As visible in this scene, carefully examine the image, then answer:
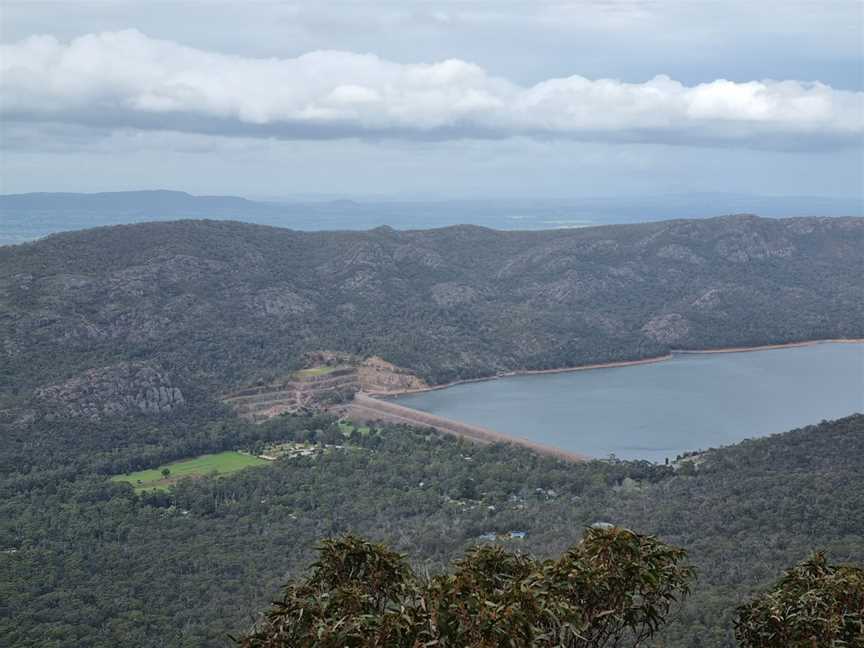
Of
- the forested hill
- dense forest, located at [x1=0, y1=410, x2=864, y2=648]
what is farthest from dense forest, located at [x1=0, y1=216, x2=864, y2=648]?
the forested hill

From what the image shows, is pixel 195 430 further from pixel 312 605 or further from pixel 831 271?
pixel 831 271

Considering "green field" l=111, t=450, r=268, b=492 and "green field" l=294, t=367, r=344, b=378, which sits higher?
"green field" l=294, t=367, r=344, b=378

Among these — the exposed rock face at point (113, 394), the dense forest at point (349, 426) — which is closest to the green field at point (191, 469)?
the dense forest at point (349, 426)

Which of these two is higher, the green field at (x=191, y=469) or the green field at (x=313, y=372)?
the green field at (x=313, y=372)

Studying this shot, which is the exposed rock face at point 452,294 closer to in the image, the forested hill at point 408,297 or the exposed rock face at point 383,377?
the forested hill at point 408,297

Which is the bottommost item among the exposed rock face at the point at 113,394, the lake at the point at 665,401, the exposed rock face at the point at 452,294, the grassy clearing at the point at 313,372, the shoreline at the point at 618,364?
the lake at the point at 665,401

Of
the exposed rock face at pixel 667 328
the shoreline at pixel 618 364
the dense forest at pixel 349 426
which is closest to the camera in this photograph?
the dense forest at pixel 349 426

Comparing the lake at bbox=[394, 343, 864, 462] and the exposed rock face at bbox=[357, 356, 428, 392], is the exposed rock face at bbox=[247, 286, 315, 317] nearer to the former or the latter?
the exposed rock face at bbox=[357, 356, 428, 392]

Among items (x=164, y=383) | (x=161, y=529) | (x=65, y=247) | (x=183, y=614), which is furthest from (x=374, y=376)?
(x=183, y=614)
